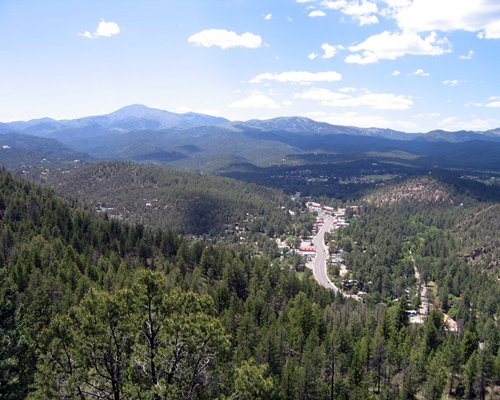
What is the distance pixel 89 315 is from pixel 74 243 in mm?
105233

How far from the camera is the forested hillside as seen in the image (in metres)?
18.9

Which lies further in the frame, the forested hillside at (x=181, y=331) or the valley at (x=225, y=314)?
the valley at (x=225, y=314)

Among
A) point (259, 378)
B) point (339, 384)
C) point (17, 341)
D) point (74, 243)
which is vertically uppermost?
point (259, 378)

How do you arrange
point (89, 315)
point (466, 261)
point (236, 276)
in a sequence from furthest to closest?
point (466, 261) < point (236, 276) < point (89, 315)

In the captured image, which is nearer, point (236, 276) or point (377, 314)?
point (377, 314)

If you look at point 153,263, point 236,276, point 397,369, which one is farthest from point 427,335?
point 153,263

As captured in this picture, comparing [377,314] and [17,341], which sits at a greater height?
[17,341]

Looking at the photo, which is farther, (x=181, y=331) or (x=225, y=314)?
(x=225, y=314)

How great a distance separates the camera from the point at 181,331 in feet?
61.2

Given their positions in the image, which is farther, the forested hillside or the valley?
the valley

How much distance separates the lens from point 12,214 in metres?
127

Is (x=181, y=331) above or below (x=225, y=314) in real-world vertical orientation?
above

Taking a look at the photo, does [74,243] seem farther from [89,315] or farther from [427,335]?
[89,315]

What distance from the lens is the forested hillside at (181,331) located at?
62.1 ft
